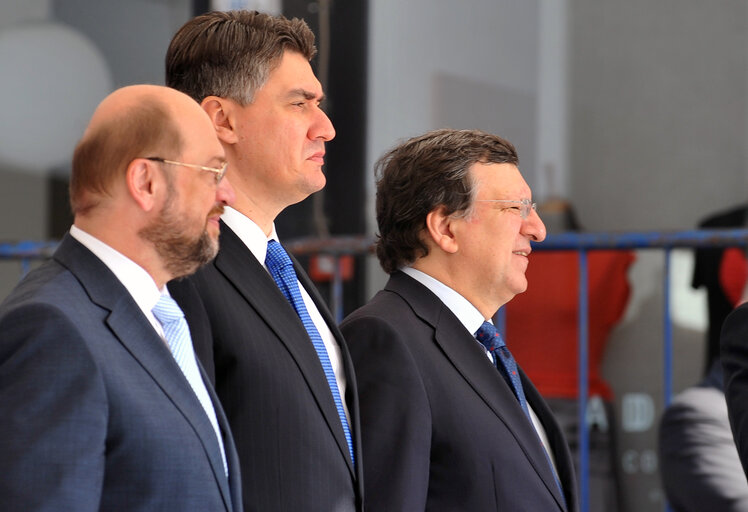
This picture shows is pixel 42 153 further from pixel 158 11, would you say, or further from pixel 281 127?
pixel 281 127

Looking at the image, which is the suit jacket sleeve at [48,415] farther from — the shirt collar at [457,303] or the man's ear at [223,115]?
the shirt collar at [457,303]

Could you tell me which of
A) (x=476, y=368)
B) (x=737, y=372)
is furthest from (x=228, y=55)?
(x=737, y=372)

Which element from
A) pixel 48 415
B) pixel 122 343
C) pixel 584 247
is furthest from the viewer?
pixel 584 247

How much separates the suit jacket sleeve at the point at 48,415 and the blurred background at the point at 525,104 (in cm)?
354

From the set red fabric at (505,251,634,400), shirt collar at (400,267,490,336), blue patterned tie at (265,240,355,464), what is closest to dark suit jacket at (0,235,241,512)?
blue patterned tie at (265,240,355,464)

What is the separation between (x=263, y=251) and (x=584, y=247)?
6.21 ft

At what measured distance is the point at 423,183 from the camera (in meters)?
2.66

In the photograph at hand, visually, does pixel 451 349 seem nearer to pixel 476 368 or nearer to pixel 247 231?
pixel 476 368

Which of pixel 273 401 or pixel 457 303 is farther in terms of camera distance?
pixel 457 303

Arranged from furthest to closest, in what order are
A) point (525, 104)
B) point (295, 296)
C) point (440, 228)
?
point (525, 104), point (440, 228), point (295, 296)

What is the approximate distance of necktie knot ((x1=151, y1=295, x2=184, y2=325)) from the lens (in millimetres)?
1858

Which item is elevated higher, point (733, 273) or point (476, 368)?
point (476, 368)

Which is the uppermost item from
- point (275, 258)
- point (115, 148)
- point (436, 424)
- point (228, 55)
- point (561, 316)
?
point (228, 55)

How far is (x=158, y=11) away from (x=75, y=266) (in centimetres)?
382
